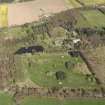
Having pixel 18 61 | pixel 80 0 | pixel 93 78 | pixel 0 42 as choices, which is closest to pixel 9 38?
pixel 0 42

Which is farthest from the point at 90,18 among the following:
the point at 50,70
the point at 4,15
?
the point at 50,70

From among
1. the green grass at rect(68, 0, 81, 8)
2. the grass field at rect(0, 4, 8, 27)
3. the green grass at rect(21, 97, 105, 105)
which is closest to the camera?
the green grass at rect(21, 97, 105, 105)

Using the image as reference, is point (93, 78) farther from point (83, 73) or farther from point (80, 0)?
point (80, 0)

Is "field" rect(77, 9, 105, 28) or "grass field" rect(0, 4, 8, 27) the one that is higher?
"field" rect(77, 9, 105, 28)

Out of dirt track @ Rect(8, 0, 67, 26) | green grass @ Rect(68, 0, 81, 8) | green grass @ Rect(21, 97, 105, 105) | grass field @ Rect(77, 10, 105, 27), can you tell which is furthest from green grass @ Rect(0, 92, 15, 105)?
green grass @ Rect(68, 0, 81, 8)

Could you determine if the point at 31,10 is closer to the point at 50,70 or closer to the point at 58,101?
the point at 50,70

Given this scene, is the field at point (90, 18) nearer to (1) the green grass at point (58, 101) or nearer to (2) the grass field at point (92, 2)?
(2) the grass field at point (92, 2)

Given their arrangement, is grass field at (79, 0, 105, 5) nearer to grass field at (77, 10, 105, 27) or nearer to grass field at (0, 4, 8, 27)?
grass field at (77, 10, 105, 27)
